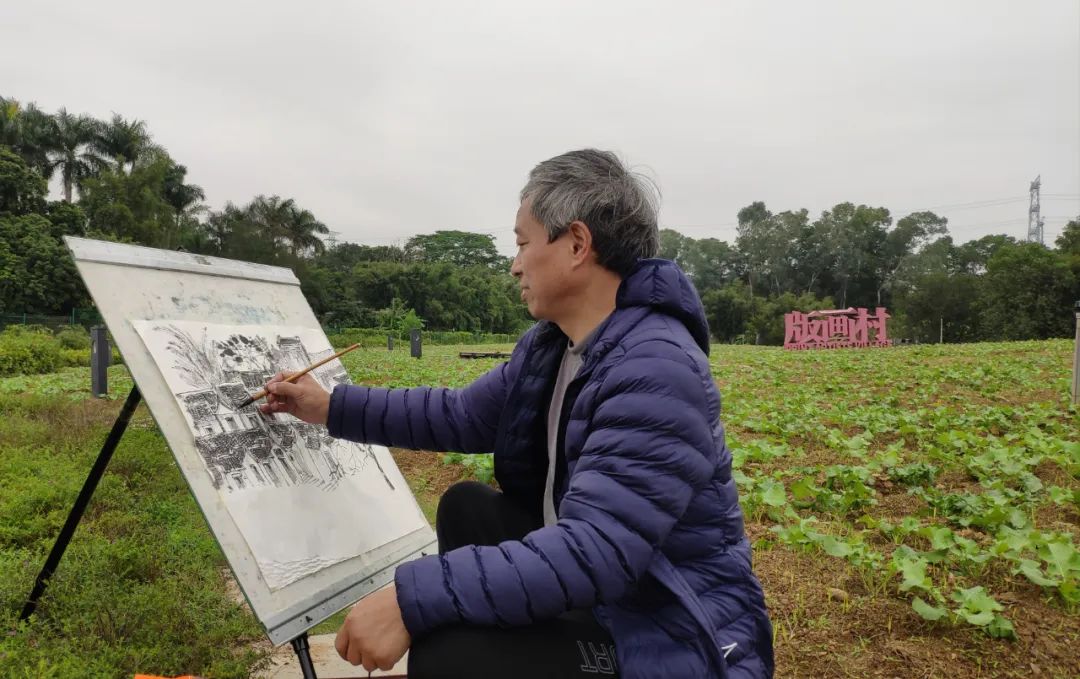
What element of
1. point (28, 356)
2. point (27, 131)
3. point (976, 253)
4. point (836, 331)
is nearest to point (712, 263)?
point (976, 253)

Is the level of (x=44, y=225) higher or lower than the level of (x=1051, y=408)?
higher

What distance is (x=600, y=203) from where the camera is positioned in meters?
1.58

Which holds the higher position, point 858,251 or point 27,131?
point 27,131

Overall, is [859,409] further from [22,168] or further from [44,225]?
[22,168]

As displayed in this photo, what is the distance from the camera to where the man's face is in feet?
5.31

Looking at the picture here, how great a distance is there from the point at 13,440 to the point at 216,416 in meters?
4.29

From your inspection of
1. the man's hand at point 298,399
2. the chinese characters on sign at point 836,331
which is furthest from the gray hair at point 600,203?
the chinese characters on sign at point 836,331

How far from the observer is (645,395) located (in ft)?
4.33

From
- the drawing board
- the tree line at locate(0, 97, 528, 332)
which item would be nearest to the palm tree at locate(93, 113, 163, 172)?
the tree line at locate(0, 97, 528, 332)

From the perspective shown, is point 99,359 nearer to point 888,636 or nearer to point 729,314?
point 888,636

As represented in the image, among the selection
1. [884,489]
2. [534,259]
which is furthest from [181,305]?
[884,489]

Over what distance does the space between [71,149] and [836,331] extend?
1459 inches

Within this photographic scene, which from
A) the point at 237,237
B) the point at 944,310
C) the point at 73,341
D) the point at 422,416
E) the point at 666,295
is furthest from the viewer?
the point at 237,237

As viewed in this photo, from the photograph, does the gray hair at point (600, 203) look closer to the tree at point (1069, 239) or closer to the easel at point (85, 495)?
the easel at point (85, 495)
